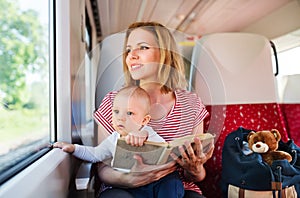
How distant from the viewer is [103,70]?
0.91 meters

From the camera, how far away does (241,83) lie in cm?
146

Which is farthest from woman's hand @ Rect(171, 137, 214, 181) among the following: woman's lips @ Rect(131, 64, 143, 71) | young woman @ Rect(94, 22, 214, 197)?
woman's lips @ Rect(131, 64, 143, 71)

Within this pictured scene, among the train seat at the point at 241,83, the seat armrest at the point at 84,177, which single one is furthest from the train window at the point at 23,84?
the train seat at the point at 241,83

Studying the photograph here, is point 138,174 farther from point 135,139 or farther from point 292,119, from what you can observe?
point 292,119

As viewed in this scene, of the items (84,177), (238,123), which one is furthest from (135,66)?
(238,123)

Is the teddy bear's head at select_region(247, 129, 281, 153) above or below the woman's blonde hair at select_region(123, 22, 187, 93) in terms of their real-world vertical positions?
below

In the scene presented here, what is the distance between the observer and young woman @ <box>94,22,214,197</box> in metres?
0.79

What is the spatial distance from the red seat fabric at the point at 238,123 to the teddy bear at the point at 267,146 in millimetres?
211

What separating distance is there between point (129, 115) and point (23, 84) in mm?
344

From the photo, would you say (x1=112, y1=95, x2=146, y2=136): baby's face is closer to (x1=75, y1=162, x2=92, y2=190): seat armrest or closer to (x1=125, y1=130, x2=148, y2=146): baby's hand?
(x1=125, y1=130, x2=148, y2=146): baby's hand

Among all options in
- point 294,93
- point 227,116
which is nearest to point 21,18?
point 227,116

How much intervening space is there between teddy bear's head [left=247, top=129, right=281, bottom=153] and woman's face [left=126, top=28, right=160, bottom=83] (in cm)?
50

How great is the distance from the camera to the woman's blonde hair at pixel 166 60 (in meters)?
0.82

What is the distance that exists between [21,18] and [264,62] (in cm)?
115
